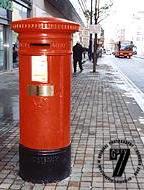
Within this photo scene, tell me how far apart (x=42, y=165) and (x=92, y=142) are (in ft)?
6.69

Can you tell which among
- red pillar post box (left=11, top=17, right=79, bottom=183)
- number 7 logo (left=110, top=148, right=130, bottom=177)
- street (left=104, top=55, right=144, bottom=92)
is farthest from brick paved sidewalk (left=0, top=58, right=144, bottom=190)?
street (left=104, top=55, right=144, bottom=92)

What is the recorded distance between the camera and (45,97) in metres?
5.12

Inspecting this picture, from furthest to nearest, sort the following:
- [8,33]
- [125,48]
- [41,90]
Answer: [125,48], [8,33], [41,90]

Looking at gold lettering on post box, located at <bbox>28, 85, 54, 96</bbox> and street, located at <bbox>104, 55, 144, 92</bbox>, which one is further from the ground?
gold lettering on post box, located at <bbox>28, 85, 54, 96</bbox>

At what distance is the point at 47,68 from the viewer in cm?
505

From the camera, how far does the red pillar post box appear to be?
5023mm

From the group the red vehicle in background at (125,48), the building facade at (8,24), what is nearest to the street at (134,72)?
the building facade at (8,24)

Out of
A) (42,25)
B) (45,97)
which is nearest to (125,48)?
(45,97)

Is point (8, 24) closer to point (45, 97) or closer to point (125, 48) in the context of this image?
point (45, 97)

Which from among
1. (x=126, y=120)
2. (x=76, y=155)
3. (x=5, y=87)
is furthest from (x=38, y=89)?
(x=5, y=87)

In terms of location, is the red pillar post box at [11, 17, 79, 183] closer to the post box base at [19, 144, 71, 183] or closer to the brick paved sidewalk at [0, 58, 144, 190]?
the post box base at [19, 144, 71, 183]

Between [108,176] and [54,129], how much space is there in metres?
0.88

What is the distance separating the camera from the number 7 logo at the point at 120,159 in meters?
5.54

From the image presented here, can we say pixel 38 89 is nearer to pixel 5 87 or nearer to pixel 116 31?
pixel 5 87
